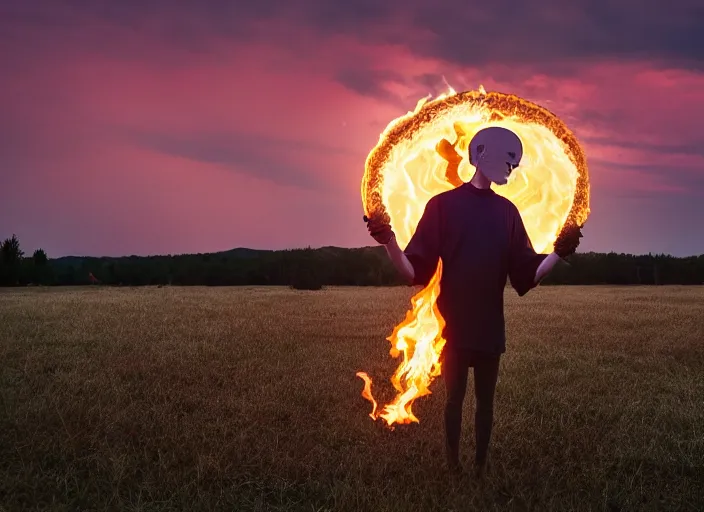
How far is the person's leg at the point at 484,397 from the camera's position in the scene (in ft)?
23.5

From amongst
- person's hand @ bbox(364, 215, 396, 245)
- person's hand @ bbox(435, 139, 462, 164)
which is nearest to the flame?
person's hand @ bbox(435, 139, 462, 164)

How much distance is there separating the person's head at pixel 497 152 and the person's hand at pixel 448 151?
1.79 feet

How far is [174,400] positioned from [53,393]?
2185 mm

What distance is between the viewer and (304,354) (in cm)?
1630

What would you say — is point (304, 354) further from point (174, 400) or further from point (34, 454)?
point (34, 454)

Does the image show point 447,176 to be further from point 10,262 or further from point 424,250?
point 10,262

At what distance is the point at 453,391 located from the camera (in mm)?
7223

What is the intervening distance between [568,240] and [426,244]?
63.3 inches

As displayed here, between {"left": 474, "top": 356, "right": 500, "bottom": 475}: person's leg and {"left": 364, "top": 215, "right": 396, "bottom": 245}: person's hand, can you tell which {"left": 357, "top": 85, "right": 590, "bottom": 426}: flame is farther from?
{"left": 474, "top": 356, "right": 500, "bottom": 475}: person's leg

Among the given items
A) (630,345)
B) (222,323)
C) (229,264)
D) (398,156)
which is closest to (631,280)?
(229,264)

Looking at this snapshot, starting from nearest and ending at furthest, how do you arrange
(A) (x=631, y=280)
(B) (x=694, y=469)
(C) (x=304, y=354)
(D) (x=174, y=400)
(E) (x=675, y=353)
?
(B) (x=694, y=469) < (D) (x=174, y=400) < (C) (x=304, y=354) < (E) (x=675, y=353) < (A) (x=631, y=280)

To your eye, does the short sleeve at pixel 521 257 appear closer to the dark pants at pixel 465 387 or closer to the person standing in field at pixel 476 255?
the person standing in field at pixel 476 255

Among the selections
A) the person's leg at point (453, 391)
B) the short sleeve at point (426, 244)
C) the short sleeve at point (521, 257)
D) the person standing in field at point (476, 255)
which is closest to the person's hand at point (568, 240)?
the person standing in field at point (476, 255)

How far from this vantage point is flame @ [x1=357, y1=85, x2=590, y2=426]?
7.23 meters
